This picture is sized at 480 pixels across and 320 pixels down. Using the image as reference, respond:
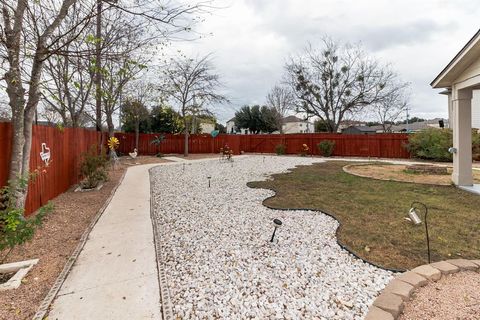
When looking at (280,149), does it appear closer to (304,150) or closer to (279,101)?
(304,150)

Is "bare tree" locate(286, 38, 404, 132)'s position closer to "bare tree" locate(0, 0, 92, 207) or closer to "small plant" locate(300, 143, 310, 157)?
"small plant" locate(300, 143, 310, 157)

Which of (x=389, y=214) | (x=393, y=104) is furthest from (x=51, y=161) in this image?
(x=393, y=104)

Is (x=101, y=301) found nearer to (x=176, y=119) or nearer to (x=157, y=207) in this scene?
(x=157, y=207)

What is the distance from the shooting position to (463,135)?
251 inches

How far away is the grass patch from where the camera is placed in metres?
3.08

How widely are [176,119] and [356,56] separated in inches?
685

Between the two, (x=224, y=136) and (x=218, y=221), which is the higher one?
(x=224, y=136)

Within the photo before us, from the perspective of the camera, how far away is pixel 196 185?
7.63 m

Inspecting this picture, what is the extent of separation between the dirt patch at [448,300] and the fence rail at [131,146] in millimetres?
5047

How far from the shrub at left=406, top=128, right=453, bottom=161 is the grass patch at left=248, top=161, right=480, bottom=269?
8.44m

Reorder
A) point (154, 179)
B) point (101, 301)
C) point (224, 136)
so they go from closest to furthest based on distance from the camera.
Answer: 1. point (101, 301)
2. point (154, 179)
3. point (224, 136)

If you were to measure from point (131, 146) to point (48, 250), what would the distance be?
17386 millimetres

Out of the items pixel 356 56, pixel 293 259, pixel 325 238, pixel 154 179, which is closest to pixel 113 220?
pixel 293 259

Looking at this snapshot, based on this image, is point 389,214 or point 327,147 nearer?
point 389,214
